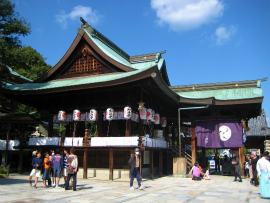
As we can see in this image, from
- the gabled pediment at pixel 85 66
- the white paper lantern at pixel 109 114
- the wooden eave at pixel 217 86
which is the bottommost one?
the white paper lantern at pixel 109 114

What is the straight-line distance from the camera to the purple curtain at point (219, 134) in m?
21.4

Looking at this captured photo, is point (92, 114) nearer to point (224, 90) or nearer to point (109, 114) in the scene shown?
point (109, 114)

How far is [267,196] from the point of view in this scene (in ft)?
34.4

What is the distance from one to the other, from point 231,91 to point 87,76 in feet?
44.1

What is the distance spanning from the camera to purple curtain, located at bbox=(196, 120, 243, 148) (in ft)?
70.1

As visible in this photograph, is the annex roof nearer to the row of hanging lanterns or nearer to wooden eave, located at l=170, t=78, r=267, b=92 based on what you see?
wooden eave, located at l=170, t=78, r=267, b=92

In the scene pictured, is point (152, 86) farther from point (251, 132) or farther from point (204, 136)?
point (251, 132)

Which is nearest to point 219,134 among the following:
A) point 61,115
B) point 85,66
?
point 85,66

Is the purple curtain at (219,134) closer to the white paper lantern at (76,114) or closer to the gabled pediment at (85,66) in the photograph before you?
the gabled pediment at (85,66)

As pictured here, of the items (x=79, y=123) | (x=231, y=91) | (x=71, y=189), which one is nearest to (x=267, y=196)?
(x=71, y=189)

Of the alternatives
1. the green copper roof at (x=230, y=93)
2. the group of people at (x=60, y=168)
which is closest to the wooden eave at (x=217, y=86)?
the green copper roof at (x=230, y=93)

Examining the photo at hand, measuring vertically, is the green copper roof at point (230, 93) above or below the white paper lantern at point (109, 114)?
above

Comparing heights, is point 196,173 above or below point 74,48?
below

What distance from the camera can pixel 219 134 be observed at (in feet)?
72.3
